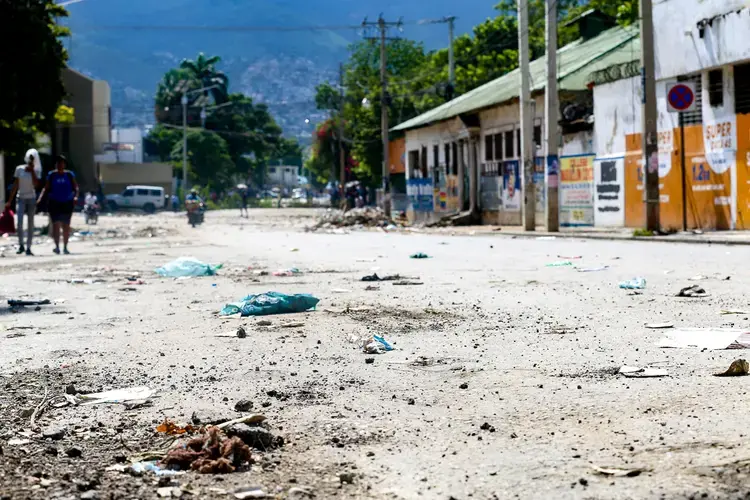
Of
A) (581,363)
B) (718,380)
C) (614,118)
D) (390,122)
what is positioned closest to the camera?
(718,380)

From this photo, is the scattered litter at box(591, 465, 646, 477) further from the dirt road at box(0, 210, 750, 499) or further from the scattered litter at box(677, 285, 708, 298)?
the scattered litter at box(677, 285, 708, 298)

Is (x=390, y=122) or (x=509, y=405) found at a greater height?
(x=390, y=122)

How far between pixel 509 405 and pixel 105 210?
7902 centimetres

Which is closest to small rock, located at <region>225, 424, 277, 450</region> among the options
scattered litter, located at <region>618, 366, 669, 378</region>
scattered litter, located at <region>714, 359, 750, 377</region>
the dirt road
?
the dirt road

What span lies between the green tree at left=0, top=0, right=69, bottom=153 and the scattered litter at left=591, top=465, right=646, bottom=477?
31.5 m

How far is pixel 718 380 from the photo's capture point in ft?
18.0

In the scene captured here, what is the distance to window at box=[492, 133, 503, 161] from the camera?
1638 inches

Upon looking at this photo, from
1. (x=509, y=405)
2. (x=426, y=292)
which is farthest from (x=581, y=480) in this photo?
(x=426, y=292)

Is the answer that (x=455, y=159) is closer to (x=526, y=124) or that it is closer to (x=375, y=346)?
(x=526, y=124)

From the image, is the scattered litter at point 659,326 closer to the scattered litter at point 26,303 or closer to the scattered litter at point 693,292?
the scattered litter at point 693,292

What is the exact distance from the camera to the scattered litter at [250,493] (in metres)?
3.71

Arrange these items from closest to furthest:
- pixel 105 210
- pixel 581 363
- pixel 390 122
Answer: pixel 581 363, pixel 390 122, pixel 105 210

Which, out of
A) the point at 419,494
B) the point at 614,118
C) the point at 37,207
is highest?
the point at 614,118

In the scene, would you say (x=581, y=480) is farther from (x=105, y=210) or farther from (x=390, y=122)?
(x=105, y=210)
